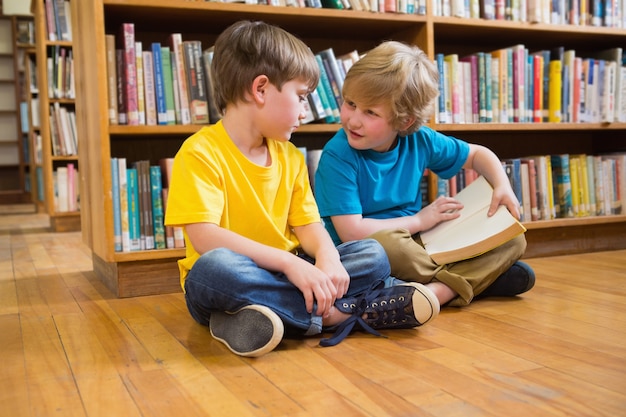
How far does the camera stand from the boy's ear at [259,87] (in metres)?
1.34

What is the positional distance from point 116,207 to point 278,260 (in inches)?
28.2

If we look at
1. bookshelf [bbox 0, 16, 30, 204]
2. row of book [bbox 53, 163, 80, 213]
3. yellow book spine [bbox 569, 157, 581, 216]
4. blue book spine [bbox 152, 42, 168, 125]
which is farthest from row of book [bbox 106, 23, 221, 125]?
bookshelf [bbox 0, 16, 30, 204]

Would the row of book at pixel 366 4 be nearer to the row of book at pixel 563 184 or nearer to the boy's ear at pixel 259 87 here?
the row of book at pixel 563 184

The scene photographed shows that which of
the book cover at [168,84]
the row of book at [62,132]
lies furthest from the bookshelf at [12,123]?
the book cover at [168,84]

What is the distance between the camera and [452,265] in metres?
1.55

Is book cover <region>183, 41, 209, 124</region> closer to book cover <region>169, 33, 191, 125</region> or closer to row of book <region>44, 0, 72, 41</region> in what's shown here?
book cover <region>169, 33, 191, 125</region>

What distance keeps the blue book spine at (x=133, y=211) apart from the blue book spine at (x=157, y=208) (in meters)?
0.04

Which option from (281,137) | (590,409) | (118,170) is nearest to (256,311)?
(281,137)

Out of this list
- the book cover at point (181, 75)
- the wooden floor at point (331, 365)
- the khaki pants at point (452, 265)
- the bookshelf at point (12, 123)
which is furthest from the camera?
the bookshelf at point (12, 123)

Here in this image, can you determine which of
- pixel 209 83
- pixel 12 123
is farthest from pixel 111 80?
pixel 12 123

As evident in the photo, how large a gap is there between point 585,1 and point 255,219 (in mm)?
1685

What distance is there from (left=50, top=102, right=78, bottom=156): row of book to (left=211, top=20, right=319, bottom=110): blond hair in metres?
3.11

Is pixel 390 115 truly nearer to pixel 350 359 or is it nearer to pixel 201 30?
pixel 350 359

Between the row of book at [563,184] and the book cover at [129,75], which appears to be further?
the row of book at [563,184]
